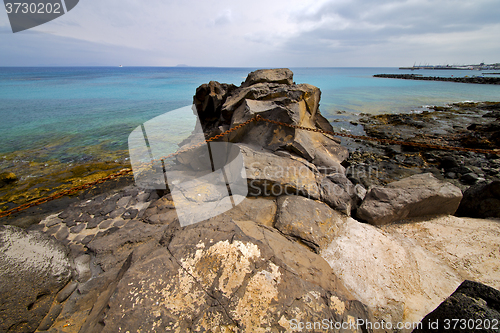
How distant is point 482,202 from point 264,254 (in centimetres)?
482

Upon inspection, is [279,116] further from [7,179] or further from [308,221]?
[7,179]

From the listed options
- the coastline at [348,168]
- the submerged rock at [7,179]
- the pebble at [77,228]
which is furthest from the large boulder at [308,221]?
the submerged rock at [7,179]

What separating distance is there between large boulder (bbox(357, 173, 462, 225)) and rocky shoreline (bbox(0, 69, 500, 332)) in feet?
0.08

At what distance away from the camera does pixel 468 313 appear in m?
1.56

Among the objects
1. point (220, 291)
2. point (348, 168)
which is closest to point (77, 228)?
point (220, 291)

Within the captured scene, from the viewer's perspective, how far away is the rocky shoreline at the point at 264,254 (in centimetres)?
183

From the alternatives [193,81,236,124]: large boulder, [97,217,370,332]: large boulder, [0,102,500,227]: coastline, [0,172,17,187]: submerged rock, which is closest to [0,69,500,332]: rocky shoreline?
[97,217,370,332]: large boulder

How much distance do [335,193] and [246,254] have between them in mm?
2657

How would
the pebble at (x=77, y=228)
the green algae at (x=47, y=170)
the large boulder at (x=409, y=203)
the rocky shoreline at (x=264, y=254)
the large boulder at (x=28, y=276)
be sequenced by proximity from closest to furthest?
the rocky shoreline at (x=264, y=254) → the large boulder at (x=28, y=276) → the large boulder at (x=409, y=203) → the pebble at (x=77, y=228) → the green algae at (x=47, y=170)

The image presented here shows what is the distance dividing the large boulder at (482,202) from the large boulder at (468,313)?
356 cm

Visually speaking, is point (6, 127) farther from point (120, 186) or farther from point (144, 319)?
point (144, 319)

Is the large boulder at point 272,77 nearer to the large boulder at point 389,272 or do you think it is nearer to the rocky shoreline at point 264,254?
the rocky shoreline at point 264,254

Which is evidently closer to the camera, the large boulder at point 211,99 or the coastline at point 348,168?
the coastline at point 348,168

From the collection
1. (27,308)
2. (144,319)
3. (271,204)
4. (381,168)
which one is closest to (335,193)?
(271,204)
